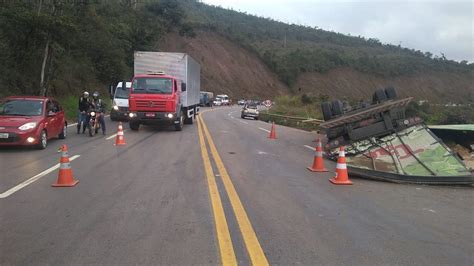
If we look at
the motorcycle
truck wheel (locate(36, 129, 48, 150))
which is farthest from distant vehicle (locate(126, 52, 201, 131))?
truck wheel (locate(36, 129, 48, 150))

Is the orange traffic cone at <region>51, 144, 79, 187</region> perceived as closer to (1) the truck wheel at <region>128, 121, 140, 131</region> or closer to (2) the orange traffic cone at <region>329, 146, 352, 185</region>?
(2) the orange traffic cone at <region>329, 146, 352, 185</region>

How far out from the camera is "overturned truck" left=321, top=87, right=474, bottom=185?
10602 mm

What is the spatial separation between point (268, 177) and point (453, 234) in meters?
4.57

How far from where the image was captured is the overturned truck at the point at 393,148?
34.8ft

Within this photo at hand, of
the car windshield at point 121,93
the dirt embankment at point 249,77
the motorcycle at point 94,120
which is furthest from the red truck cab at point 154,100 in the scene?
the dirt embankment at point 249,77

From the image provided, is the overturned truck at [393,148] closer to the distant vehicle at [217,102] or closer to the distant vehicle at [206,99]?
the distant vehicle at [206,99]

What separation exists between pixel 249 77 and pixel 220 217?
87148 millimetres

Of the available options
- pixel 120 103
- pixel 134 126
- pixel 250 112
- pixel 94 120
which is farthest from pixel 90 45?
pixel 94 120

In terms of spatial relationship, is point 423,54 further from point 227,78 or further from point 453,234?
point 453,234

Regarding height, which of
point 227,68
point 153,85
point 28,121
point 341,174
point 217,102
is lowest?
point 217,102

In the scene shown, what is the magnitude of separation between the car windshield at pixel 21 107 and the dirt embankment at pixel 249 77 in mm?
55485

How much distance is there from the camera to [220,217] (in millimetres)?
6762

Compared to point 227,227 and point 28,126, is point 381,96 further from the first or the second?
point 28,126

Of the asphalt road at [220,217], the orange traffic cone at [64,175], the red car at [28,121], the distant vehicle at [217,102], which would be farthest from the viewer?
the distant vehicle at [217,102]
